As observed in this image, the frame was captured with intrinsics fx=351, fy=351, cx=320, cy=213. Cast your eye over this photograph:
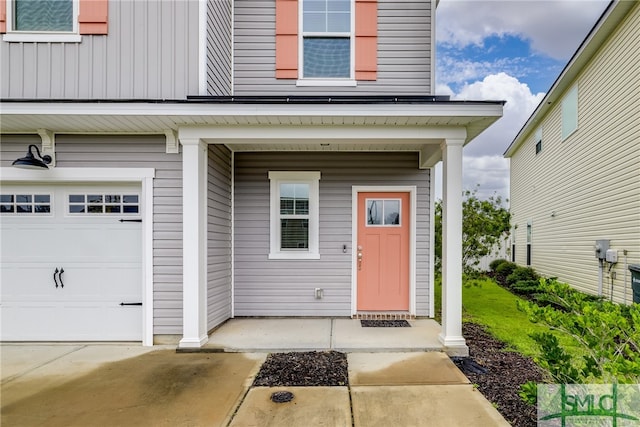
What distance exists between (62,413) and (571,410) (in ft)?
12.9

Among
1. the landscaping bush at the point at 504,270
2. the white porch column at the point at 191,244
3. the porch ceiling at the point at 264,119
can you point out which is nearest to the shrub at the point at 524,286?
the landscaping bush at the point at 504,270

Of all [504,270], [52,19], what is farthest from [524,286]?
[52,19]

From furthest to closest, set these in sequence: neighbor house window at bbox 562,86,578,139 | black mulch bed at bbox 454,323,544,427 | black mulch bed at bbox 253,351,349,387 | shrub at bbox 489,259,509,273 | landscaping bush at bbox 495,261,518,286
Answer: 1. shrub at bbox 489,259,509,273
2. landscaping bush at bbox 495,261,518,286
3. neighbor house window at bbox 562,86,578,139
4. black mulch bed at bbox 253,351,349,387
5. black mulch bed at bbox 454,323,544,427

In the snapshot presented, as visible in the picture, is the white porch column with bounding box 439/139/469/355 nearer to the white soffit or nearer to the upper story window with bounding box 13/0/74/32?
the white soffit

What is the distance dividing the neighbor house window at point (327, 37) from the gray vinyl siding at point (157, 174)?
272 centimetres

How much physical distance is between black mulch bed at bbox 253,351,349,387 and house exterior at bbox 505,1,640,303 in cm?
547

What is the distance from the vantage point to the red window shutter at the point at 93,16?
14.7 ft

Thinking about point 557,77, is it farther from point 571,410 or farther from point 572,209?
point 571,410

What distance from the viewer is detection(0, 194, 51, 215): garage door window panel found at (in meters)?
4.63

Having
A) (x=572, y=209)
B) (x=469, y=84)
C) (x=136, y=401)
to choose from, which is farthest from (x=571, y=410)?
(x=469, y=84)

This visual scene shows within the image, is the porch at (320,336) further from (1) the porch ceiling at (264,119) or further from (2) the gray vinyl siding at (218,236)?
(1) the porch ceiling at (264,119)

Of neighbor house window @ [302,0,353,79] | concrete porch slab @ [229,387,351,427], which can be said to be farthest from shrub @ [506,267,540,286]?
concrete porch slab @ [229,387,351,427]

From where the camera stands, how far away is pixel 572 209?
8.53 metres

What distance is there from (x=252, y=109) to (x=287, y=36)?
2430 millimetres
